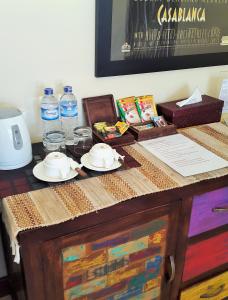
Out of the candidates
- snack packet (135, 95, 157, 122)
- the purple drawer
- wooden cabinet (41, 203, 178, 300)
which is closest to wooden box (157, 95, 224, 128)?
snack packet (135, 95, 157, 122)

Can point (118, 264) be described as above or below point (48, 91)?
below

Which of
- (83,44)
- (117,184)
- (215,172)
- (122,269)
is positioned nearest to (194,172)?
(215,172)

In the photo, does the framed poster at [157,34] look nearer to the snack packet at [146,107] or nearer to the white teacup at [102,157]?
the snack packet at [146,107]

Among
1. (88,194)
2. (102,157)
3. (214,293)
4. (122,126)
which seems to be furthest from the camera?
(214,293)

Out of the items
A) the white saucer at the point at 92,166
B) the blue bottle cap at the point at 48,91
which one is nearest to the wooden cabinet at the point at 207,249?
the white saucer at the point at 92,166

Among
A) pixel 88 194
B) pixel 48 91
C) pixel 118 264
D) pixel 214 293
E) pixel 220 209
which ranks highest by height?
pixel 48 91

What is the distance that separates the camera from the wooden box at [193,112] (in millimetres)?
1443

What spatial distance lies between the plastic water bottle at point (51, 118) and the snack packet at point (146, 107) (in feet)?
1.26

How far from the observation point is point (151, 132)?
53.3 inches

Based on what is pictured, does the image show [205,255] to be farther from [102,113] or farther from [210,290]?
[102,113]

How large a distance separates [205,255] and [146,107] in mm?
689

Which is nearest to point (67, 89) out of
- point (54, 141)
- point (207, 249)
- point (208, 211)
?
point (54, 141)

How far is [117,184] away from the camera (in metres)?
1.04

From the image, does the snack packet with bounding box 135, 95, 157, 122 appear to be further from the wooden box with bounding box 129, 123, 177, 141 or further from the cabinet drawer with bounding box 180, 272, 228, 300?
the cabinet drawer with bounding box 180, 272, 228, 300
